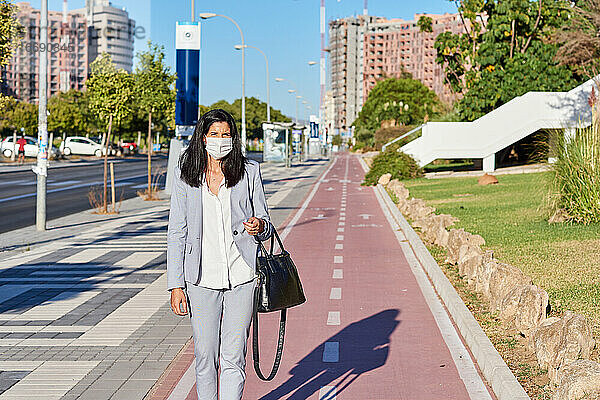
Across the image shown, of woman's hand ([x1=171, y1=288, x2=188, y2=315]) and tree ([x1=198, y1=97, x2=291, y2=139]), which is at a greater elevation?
tree ([x1=198, y1=97, x2=291, y2=139])

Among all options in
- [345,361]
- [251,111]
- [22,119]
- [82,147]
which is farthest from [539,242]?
[251,111]

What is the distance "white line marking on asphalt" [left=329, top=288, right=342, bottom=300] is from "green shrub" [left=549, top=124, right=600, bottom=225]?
5.89 metres

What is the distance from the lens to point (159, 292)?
10.6 metres

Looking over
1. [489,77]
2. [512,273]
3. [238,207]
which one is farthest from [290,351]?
[489,77]

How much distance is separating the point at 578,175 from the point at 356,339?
809 centimetres

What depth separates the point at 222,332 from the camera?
187 inches

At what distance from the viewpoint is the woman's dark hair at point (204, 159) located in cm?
469

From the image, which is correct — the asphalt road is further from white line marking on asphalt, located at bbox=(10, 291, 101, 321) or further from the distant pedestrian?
the distant pedestrian

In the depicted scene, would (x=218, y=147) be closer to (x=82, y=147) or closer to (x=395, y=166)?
(x=395, y=166)

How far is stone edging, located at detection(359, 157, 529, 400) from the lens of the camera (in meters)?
5.94

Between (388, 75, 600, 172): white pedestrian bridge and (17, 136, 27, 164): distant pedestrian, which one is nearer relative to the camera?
(388, 75, 600, 172): white pedestrian bridge

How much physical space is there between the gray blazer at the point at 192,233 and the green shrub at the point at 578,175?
10992 mm

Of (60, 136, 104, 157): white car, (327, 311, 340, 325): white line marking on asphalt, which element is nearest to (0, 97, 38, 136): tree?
(60, 136, 104, 157): white car

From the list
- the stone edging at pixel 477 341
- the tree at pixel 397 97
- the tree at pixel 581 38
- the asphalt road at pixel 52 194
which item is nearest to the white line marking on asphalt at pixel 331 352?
the stone edging at pixel 477 341
